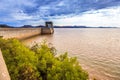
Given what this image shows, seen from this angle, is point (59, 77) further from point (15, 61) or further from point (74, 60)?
point (15, 61)

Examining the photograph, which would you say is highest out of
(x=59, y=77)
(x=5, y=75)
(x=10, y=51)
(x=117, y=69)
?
(x=5, y=75)

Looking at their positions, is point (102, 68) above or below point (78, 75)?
below

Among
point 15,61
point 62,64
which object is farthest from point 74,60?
point 15,61

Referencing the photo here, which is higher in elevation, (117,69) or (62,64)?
(62,64)

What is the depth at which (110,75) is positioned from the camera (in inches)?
472

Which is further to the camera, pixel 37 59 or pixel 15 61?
pixel 37 59

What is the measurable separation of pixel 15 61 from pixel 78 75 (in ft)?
6.85

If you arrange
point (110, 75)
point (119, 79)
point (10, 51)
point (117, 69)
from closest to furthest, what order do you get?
point (10, 51) < point (119, 79) < point (110, 75) < point (117, 69)

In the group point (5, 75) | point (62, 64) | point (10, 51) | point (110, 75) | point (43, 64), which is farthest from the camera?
point (110, 75)

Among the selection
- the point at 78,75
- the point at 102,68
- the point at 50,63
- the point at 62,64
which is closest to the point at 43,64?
the point at 50,63

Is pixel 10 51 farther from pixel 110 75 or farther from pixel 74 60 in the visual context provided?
pixel 110 75

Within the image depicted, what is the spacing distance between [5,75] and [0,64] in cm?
19

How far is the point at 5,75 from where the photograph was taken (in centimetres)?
239

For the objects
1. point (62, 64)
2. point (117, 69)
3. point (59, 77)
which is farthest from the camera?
point (117, 69)
